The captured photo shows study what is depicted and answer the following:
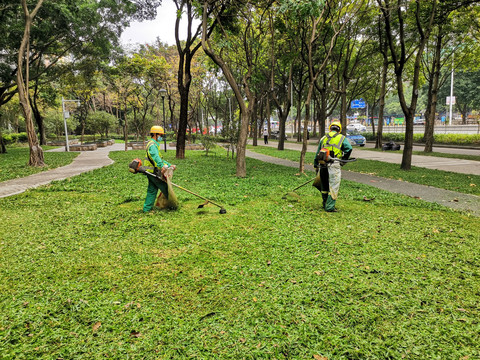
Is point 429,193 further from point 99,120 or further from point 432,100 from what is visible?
point 99,120

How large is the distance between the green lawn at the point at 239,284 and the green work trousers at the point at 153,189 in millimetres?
303

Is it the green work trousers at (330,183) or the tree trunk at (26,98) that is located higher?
the tree trunk at (26,98)

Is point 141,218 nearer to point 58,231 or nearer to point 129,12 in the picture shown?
point 58,231

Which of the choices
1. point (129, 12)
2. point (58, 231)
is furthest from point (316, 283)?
point (129, 12)

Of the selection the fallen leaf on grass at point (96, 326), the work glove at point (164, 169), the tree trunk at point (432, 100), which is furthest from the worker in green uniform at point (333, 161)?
the tree trunk at point (432, 100)

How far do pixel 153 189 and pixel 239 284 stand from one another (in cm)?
331

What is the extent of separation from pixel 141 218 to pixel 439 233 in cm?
500

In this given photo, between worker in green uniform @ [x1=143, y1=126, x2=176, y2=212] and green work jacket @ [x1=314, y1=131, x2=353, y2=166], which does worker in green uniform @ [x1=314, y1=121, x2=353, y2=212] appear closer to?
green work jacket @ [x1=314, y1=131, x2=353, y2=166]

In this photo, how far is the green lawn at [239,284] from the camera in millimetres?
2441

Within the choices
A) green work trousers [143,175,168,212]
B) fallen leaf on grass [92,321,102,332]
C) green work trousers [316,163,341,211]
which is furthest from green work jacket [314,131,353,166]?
fallen leaf on grass [92,321,102,332]

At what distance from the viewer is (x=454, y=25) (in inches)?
627

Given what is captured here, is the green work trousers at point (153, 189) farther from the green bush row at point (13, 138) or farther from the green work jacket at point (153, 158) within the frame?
the green bush row at point (13, 138)

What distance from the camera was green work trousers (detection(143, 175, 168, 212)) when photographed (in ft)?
19.2

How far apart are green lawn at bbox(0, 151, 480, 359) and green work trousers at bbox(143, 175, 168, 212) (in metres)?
0.30
